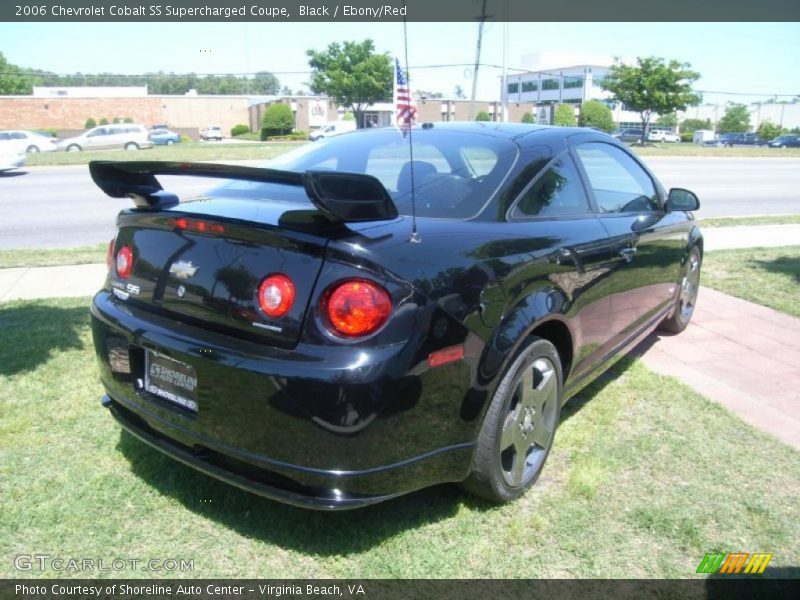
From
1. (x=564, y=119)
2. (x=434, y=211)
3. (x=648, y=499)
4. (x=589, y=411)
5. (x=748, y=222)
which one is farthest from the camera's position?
(x=564, y=119)

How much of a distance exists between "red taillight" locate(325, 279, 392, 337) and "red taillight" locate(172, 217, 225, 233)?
1.79 ft

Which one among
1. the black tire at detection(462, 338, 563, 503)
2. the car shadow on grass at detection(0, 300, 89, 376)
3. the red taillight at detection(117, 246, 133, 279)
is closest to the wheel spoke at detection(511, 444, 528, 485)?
the black tire at detection(462, 338, 563, 503)

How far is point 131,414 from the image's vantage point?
272 centimetres

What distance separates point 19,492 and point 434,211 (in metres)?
2.16

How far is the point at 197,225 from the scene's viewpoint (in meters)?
2.40

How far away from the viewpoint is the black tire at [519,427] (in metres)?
2.52

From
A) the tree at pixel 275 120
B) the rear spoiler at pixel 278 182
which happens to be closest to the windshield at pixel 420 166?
the rear spoiler at pixel 278 182

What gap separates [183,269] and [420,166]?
122 cm

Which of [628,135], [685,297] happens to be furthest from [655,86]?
[685,297]

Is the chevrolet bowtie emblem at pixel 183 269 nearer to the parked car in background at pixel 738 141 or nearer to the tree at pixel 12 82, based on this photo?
the parked car in background at pixel 738 141

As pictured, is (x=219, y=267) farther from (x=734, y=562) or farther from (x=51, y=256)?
(x=51, y=256)

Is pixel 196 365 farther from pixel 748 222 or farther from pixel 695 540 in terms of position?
pixel 748 222

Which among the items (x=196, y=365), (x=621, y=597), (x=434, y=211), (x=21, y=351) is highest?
(x=434, y=211)

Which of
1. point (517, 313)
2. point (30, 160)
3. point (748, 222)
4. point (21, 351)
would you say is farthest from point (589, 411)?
point (30, 160)
